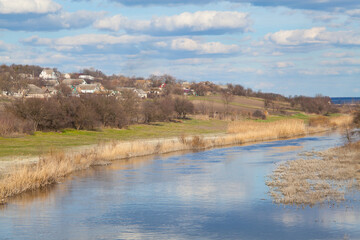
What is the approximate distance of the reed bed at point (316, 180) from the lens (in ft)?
71.1

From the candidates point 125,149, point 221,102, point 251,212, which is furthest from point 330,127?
point 251,212

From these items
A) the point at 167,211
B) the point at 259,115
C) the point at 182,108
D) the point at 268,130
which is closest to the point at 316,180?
the point at 167,211

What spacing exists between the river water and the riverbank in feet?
2.63

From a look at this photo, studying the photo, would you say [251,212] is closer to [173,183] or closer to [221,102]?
[173,183]

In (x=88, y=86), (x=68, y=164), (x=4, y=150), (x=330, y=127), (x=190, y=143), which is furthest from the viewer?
(x=88, y=86)

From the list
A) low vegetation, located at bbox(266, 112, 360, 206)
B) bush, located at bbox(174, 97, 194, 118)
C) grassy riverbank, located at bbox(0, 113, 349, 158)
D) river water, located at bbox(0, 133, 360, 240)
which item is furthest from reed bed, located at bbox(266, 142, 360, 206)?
bush, located at bbox(174, 97, 194, 118)

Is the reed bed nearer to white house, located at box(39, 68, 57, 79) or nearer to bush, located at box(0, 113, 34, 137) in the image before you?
bush, located at box(0, 113, 34, 137)

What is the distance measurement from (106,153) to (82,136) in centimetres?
1363

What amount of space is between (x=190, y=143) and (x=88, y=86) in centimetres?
10195

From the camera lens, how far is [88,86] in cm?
14512

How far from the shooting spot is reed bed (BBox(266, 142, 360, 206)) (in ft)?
71.1

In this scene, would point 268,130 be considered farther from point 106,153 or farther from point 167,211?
point 167,211

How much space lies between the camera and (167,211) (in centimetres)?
2016

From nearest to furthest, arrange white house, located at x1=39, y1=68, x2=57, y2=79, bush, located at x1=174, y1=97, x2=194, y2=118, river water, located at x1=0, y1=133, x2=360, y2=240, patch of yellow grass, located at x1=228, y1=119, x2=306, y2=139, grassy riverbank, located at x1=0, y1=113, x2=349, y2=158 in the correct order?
river water, located at x1=0, y1=133, x2=360, y2=240 < grassy riverbank, located at x1=0, y1=113, x2=349, y2=158 < patch of yellow grass, located at x1=228, y1=119, x2=306, y2=139 < bush, located at x1=174, y1=97, x2=194, y2=118 < white house, located at x1=39, y1=68, x2=57, y2=79
